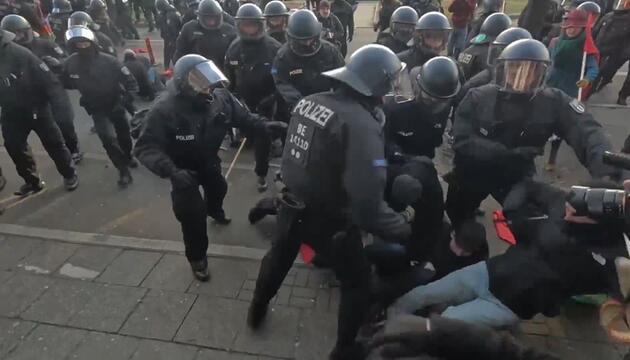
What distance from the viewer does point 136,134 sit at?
13.3ft

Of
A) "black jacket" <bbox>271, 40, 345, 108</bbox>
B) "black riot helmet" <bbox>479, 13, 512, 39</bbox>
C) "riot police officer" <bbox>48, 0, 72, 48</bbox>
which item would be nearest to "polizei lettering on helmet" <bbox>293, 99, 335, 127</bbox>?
"black jacket" <bbox>271, 40, 345, 108</bbox>

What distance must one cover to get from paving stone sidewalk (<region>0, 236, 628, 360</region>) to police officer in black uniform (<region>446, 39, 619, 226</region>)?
1249 millimetres

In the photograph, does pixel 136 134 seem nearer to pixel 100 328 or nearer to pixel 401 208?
pixel 100 328

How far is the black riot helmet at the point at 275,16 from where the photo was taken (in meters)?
6.59

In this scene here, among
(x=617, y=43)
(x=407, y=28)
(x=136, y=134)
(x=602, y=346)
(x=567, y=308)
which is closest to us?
(x=602, y=346)

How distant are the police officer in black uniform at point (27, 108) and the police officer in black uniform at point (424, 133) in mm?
3861

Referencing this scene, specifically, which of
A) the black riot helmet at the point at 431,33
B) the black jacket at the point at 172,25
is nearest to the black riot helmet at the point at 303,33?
the black riot helmet at the point at 431,33

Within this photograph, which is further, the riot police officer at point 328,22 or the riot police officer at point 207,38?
the riot police officer at point 328,22

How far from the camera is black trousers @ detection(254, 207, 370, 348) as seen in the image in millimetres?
2873

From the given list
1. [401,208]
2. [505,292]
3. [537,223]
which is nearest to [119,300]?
[401,208]

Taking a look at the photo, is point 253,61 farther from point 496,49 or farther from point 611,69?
point 611,69

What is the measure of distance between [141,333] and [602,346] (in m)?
3.46

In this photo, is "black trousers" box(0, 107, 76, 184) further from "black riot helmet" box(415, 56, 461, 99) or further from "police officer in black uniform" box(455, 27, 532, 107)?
"police officer in black uniform" box(455, 27, 532, 107)

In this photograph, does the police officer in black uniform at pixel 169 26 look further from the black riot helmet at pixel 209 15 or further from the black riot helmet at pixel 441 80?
the black riot helmet at pixel 441 80
